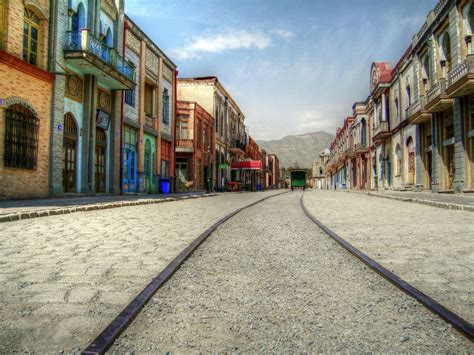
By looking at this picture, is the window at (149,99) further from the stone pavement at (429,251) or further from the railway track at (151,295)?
the railway track at (151,295)

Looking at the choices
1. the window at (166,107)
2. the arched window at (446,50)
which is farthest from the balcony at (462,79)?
the window at (166,107)

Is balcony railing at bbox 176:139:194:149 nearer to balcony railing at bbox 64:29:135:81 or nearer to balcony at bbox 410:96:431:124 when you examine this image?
balcony railing at bbox 64:29:135:81

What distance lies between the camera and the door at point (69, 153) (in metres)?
14.8

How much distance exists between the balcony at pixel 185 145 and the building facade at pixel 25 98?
17210 mm

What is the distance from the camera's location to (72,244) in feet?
15.1

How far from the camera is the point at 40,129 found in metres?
13.1

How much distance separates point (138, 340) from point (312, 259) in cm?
239

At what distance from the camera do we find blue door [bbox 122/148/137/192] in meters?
19.8

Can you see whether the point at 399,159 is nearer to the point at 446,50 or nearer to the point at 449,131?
the point at 449,131

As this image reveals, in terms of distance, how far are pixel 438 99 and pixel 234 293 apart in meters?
19.4

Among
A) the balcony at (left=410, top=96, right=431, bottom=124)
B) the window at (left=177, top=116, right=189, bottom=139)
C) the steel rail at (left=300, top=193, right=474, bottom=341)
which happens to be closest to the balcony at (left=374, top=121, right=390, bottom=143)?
the balcony at (left=410, top=96, right=431, bottom=124)

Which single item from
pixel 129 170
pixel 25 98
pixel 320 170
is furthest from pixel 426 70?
pixel 320 170

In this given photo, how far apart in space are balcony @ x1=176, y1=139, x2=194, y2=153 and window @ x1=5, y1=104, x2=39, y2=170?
17.9 m

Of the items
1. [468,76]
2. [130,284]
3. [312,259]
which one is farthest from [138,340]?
[468,76]
